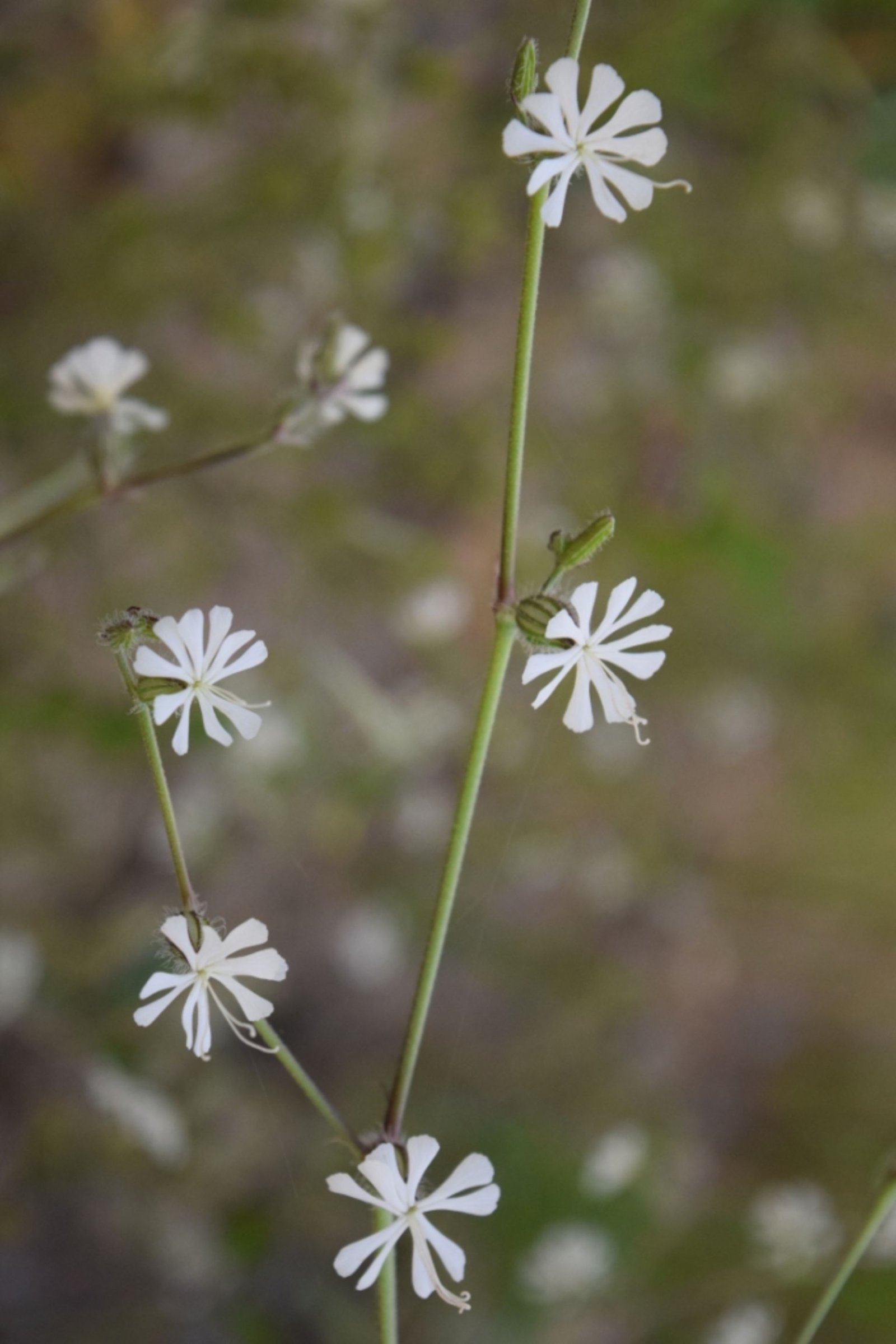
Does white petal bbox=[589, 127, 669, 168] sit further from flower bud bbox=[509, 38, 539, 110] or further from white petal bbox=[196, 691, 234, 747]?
white petal bbox=[196, 691, 234, 747]

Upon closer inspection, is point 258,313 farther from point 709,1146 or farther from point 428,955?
point 709,1146

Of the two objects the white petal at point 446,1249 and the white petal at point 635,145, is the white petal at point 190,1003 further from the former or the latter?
the white petal at point 635,145

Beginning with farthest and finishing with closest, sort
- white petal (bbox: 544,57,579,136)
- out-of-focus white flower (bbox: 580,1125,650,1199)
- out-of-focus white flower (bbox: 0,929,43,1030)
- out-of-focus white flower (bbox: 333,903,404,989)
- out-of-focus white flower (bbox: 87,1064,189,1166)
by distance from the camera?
out-of-focus white flower (bbox: 333,903,404,989) < out-of-focus white flower (bbox: 580,1125,650,1199) < out-of-focus white flower (bbox: 0,929,43,1030) < out-of-focus white flower (bbox: 87,1064,189,1166) < white petal (bbox: 544,57,579,136)

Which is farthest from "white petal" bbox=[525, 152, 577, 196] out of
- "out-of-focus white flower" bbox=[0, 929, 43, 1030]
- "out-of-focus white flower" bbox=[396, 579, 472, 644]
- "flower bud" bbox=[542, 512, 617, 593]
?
"out-of-focus white flower" bbox=[0, 929, 43, 1030]

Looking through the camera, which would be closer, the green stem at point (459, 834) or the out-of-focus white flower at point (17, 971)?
→ the green stem at point (459, 834)

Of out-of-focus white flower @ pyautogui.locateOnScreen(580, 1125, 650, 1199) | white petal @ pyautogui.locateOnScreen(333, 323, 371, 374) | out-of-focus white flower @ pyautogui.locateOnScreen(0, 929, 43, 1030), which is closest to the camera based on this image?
white petal @ pyautogui.locateOnScreen(333, 323, 371, 374)

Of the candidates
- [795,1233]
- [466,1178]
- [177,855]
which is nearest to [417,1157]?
[466,1178]

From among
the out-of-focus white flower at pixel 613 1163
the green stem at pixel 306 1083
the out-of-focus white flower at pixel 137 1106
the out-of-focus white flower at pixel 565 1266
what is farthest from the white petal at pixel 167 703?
the out-of-focus white flower at pixel 565 1266
